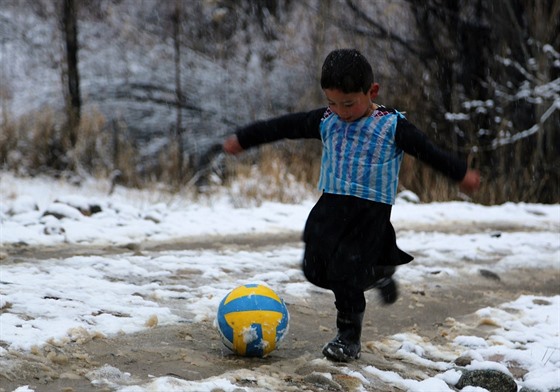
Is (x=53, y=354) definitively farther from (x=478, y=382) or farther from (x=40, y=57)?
(x=40, y=57)

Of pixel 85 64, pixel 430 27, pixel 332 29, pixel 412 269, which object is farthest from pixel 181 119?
pixel 412 269

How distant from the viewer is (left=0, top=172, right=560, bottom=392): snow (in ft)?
12.3

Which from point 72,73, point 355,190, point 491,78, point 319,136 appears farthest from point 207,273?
point 72,73

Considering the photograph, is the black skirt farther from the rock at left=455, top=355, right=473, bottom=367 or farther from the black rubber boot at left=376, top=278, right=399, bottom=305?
the rock at left=455, top=355, right=473, bottom=367

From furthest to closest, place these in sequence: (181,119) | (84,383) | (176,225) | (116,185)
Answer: (181,119)
(116,185)
(176,225)
(84,383)

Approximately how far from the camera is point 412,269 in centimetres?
652

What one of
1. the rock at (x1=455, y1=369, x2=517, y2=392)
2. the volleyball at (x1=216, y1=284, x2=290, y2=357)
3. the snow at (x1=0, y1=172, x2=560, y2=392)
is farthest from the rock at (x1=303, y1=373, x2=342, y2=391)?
the rock at (x1=455, y1=369, x2=517, y2=392)

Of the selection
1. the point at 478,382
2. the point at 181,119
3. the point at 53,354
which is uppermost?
the point at 181,119

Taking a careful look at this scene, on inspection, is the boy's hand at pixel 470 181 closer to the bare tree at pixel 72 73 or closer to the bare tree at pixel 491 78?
the bare tree at pixel 491 78

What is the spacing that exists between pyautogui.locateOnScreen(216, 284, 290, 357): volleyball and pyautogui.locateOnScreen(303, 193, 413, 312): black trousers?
0.29 meters

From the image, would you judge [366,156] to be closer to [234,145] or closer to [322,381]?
[234,145]

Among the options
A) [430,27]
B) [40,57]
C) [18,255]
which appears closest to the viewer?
[18,255]

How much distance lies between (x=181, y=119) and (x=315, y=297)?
13.1m

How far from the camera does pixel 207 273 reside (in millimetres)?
5648
